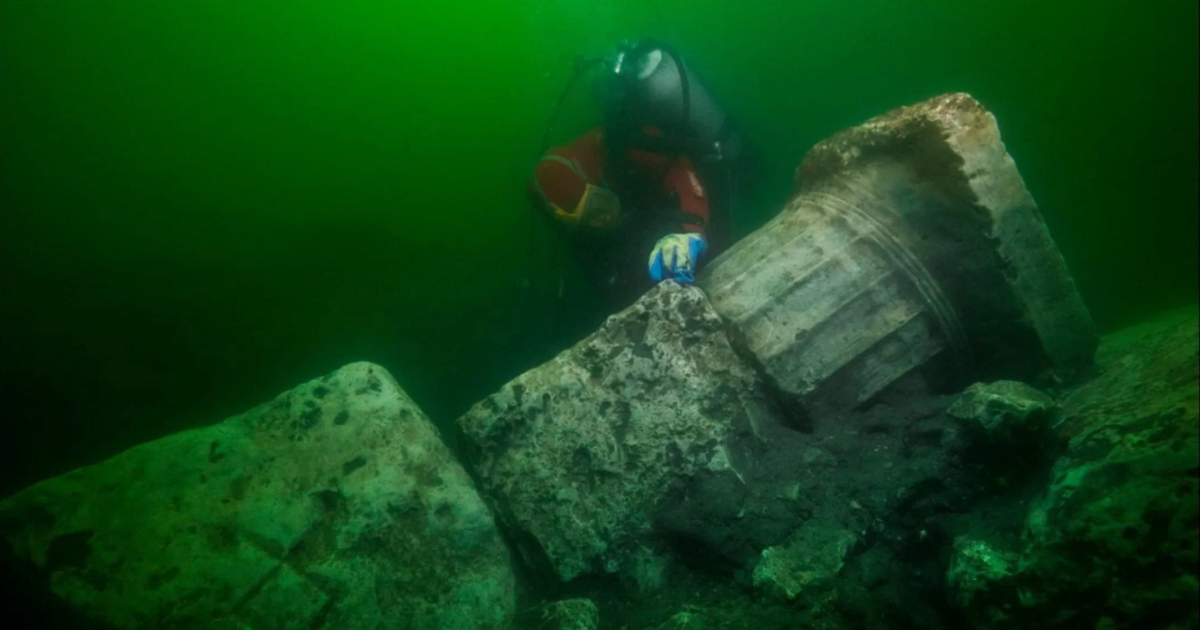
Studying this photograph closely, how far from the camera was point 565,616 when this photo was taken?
2.34m

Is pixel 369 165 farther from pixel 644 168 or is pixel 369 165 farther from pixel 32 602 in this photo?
pixel 32 602

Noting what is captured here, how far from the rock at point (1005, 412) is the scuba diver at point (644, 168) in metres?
1.86

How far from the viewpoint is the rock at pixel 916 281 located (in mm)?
2682

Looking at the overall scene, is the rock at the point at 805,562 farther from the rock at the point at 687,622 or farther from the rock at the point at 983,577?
the rock at the point at 983,577

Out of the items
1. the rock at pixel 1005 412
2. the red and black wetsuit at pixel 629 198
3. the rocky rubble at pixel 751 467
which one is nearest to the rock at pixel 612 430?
the rocky rubble at pixel 751 467

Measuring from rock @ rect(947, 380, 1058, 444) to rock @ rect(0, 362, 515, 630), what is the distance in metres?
2.26

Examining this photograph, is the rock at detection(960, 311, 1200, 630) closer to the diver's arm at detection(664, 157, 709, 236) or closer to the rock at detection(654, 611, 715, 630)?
the rock at detection(654, 611, 715, 630)

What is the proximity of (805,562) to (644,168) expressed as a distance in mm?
3266

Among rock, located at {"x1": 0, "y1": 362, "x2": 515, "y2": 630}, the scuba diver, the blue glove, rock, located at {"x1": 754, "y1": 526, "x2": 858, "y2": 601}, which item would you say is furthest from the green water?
rock, located at {"x1": 754, "y1": 526, "x2": 858, "y2": 601}

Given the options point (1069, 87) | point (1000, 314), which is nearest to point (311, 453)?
point (1000, 314)

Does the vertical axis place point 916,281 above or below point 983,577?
above

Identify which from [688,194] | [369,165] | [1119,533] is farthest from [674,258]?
[369,165]

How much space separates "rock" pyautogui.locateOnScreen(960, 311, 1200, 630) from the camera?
4.90 ft

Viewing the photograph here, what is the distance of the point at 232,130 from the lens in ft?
22.2
